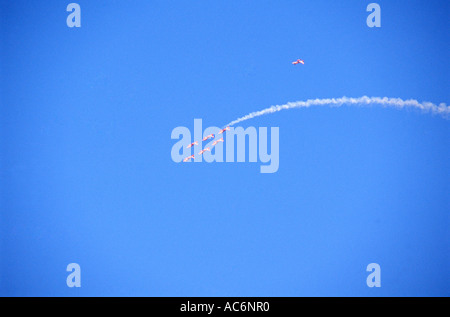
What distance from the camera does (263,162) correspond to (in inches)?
244

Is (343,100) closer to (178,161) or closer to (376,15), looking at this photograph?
(376,15)
